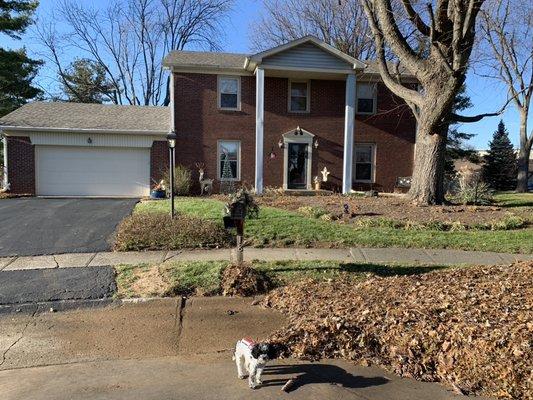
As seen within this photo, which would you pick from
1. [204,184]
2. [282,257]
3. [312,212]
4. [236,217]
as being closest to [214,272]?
[236,217]

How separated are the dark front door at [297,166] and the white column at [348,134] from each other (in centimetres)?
175

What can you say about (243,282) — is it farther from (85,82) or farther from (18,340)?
(85,82)

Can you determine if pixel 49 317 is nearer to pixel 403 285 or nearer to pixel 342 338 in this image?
pixel 342 338

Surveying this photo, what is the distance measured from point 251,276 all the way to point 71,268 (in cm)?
300

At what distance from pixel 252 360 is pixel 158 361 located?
43.2 inches

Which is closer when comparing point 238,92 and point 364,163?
point 238,92

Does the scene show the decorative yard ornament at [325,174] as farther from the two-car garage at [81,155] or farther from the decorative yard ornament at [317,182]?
the two-car garage at [81,155]

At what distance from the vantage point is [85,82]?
37.4 meters

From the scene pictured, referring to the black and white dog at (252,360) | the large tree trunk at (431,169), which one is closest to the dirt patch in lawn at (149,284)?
the black and white dog at (252,360)

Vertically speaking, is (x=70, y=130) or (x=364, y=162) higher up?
(x=70, y=130)

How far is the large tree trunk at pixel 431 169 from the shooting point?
13477 mm

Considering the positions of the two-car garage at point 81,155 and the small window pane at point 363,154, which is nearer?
the two-car garage at point 81,155

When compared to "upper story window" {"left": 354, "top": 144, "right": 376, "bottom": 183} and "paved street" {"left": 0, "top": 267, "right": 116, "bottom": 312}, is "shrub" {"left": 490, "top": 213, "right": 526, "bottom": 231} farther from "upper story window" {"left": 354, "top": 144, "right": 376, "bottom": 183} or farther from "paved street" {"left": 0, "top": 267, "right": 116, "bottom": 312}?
"upper story window" {"left": 354, "top": 144, "right": 376, "bottom": 183}

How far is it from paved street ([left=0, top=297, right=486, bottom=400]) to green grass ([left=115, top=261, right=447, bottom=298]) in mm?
333
